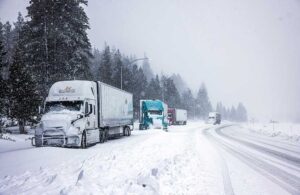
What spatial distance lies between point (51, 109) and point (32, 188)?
1185 cm

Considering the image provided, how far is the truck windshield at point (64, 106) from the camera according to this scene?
18453 mm

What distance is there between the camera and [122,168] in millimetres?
9656

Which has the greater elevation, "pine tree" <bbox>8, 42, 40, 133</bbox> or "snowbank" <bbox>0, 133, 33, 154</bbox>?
"pine tree" <bbox>8, 42, 40, 133</bbox>

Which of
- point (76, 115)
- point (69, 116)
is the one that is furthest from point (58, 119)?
point (76, 115)

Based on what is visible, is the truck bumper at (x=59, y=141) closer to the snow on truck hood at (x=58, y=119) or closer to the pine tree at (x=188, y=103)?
the snow on truck hood at (x=58, y=119)

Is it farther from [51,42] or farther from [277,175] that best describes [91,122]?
[51,42]

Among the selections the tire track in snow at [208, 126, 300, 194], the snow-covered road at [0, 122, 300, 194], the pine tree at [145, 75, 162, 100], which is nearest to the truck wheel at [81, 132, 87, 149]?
the snow-covered road at [0, 122, 300, 194]

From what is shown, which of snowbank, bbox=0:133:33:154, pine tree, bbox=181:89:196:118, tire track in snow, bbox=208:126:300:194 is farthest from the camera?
pine tree, bbox=181:89:196:118

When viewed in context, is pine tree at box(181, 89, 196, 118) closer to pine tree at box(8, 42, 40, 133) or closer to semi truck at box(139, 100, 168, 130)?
semi truck at box(139, 100, 168, 130)

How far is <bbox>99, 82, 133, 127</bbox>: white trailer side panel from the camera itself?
72.8 ft

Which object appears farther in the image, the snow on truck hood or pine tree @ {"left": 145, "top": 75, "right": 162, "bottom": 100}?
pine tree @ {"left": 145, "top": 75, "right": 162, "bottom": 100}

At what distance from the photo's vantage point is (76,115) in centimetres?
1794

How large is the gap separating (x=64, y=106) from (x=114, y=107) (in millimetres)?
6659

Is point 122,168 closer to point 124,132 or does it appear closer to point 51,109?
point 51,109
